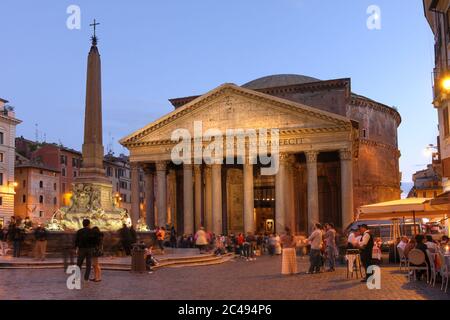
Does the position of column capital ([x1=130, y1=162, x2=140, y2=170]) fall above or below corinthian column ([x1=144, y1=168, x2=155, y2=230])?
above

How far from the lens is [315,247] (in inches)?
611

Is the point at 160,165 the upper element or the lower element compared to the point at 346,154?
lower

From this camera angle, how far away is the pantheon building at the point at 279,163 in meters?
35.6

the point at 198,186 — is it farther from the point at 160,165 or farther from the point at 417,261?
the point at 417,261

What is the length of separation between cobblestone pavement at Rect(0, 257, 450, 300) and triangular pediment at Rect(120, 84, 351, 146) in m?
21.2

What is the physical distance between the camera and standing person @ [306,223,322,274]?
1532 cm

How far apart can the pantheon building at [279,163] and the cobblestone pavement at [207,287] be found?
2067 cm

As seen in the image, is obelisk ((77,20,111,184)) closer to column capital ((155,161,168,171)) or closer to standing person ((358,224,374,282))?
standing person ((358,224,374,282))

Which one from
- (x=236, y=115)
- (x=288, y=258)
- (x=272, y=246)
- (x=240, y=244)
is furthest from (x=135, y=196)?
(x=288, y=258)

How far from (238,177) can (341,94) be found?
10.0 m

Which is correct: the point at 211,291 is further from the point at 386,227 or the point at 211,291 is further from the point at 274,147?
the point at 274,147

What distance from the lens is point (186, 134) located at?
126ft

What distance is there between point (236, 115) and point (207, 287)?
85.9 feet

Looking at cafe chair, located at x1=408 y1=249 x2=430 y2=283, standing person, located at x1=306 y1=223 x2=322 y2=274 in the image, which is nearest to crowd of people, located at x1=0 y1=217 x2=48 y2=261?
standing person, located at x1=306 y1=223 x2=322 y2=274
